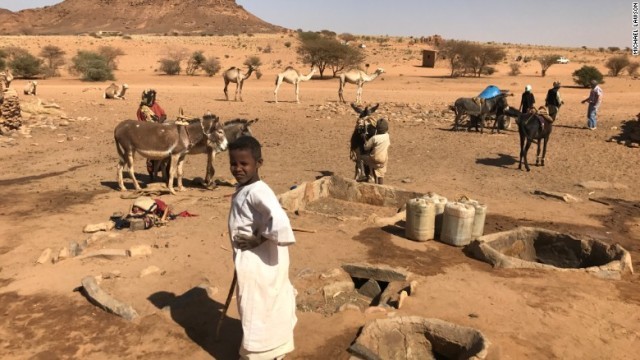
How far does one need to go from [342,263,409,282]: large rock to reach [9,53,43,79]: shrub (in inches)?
1268

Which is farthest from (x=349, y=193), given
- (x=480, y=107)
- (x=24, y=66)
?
(x=24, y=66)

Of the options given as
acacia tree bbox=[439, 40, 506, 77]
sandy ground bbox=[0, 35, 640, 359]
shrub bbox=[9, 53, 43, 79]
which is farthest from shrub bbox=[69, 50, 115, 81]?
acacia tree bbox=[439, 40, 506, 77]

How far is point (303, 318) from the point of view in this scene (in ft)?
15.7

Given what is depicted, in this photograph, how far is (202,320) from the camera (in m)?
4.73

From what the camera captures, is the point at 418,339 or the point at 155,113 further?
the point at 155,113

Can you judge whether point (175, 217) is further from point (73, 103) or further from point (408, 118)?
point (73, 103)

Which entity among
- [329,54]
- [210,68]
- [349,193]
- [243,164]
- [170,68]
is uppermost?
[329,54]

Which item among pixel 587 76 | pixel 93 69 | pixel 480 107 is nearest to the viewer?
pixel 480 107

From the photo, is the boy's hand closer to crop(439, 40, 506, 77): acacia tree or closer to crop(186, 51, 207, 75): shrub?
crop(186, 51, 207, 75): shrub

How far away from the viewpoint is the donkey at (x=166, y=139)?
8.99m

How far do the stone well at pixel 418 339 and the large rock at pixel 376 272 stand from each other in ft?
3.63

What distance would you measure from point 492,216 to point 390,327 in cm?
466

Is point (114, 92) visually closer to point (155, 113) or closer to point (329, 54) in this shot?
point (155, 113)

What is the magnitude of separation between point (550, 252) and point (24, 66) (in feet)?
110
